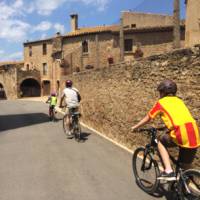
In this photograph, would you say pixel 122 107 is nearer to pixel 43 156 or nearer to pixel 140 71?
pixel 140 71

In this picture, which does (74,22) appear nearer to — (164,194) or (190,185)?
(164,194)

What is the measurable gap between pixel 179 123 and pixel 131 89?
4719mm

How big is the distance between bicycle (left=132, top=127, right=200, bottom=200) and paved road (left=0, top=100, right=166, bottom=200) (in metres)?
0.21

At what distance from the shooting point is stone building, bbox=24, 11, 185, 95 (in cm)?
2161

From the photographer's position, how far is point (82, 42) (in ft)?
135

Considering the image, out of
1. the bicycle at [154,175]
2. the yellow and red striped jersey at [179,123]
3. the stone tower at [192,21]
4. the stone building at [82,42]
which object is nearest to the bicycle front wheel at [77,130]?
the stone building at [82,42]

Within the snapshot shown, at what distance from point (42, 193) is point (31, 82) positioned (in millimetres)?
48453

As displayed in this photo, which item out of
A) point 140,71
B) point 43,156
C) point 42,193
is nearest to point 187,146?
point 42,193

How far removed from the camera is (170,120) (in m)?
4.89

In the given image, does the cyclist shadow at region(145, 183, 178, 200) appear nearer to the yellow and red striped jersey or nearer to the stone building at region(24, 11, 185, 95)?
the yellow and red striped jersey

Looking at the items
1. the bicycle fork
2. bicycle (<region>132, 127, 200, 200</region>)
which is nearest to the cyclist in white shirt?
bicycle (<region>132, 127, 200, 200</region>)

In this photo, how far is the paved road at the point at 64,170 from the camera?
5.89m

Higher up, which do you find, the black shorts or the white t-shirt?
the white t-shirt

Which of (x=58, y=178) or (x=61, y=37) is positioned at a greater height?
(x=61, y=37)
